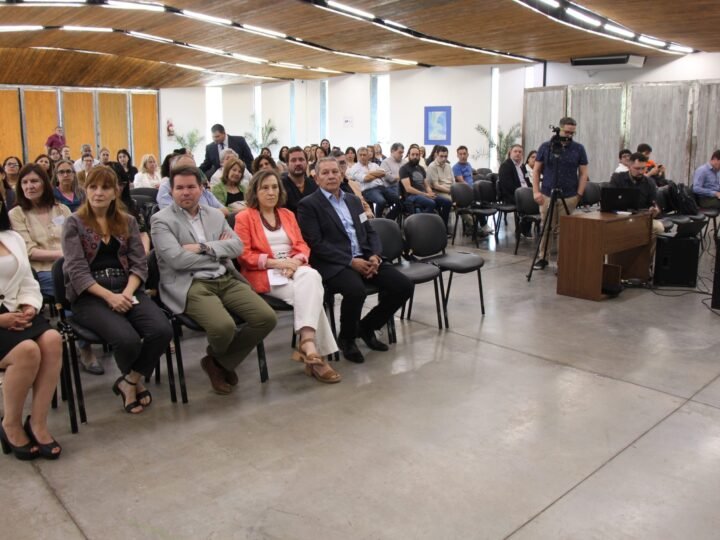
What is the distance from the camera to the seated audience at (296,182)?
215 inches

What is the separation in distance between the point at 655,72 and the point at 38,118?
1582 cm

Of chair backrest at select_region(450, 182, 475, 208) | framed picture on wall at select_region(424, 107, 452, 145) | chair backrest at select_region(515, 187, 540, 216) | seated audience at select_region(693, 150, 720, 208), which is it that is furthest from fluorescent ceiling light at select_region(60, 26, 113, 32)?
seated audience at select_region(693, 150, 720, 208)

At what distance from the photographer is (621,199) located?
654 centimetres

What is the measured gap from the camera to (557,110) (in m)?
14.4

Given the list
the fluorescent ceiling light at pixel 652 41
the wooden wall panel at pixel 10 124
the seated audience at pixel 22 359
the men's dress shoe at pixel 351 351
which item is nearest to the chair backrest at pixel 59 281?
the seated audience at pixel 22 359

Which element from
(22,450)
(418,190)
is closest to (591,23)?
(418,190)

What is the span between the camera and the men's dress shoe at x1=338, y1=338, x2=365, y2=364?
14.3 feet

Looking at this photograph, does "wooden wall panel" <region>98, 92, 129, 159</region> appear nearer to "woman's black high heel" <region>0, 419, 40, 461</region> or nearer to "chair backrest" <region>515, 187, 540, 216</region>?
"chair backrest" <region>515, 187, 540, 216</region>

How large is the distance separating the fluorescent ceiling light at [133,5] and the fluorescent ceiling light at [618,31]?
258 inches

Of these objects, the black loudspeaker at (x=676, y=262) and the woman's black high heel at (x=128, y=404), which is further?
the black loudspeaker at (x=676, y=262)

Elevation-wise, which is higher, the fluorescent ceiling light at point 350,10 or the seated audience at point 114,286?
the fluorescent ceiling light at point 350,10

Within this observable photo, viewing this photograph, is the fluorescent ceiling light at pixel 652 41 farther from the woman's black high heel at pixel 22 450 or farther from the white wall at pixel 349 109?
the woman's black high heel at pixel 22 450

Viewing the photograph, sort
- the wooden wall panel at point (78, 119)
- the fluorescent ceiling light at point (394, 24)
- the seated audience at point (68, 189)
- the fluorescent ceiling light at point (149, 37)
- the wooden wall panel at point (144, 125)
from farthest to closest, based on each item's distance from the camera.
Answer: the wooden wall panel at point (144, 125) → the wooden wall panel at point (78, 119) → the fluorescent ceiling light at point (149, 37) → the fluorescent ceiling light at point (394, 24) → the seated audience at point (68, 189)

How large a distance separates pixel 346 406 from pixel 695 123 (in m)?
11.6
